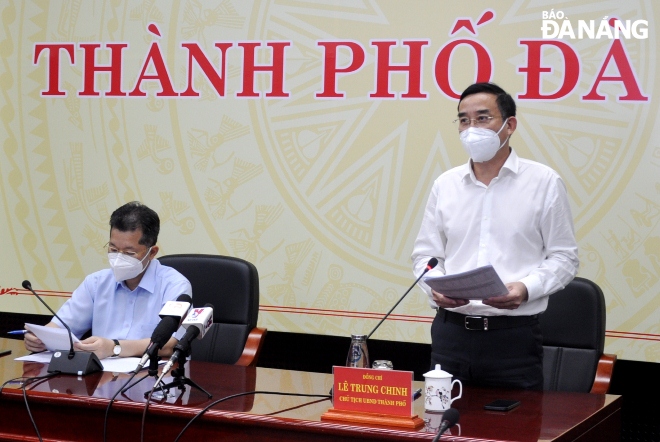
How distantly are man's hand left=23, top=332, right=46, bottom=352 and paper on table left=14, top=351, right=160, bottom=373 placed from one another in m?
0.02

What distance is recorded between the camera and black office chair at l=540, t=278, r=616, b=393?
9.76 ft

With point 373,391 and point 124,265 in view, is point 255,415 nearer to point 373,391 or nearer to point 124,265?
point 373,391

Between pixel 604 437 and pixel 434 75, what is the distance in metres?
1.92

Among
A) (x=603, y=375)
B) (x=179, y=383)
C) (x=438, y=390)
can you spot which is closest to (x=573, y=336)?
(x=603, y=375)

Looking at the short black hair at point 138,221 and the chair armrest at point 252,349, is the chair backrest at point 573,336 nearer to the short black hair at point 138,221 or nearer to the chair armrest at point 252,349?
the chair armrest at point 252,349

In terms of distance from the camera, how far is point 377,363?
2.26m

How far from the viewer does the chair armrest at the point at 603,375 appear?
2.91 meters

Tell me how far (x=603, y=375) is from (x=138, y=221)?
1.69m

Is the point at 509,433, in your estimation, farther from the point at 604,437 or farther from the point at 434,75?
the point at 434,75

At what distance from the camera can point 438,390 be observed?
2.17m

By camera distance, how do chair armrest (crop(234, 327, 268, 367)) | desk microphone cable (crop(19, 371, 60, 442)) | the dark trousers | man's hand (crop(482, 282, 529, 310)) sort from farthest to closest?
chair armrest (crop(234, 327, 268, 367)) < the dark trousers < man's hand (crop(482, 282, 529, 310)) < desk microphone cable (crop(19, 371, 60, 442))

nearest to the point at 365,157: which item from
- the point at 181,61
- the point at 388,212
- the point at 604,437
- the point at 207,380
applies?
the point at 388,212

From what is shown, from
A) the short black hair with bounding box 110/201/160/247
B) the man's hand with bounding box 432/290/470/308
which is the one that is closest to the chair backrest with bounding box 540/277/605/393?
the man's hand with bounding box 432/290/470/308

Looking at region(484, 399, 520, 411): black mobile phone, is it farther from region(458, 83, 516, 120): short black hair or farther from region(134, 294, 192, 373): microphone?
region(458, 83, 516, 120): short black hair
